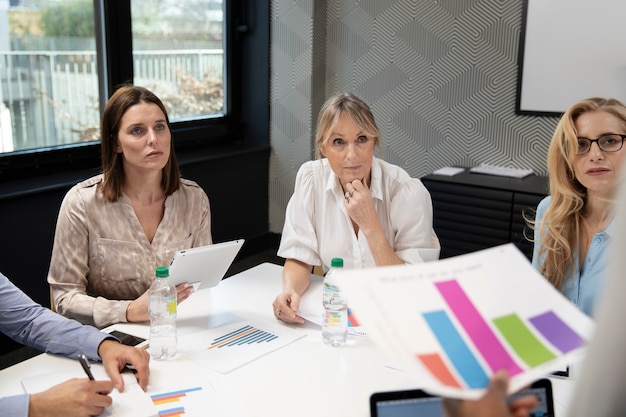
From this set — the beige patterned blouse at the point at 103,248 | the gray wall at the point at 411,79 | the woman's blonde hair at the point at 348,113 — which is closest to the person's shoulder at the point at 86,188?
the beige patterned blouse at the point at 103,248

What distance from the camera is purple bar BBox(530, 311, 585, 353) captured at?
2.36 feet

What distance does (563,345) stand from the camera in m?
0.72

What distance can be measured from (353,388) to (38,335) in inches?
35.2

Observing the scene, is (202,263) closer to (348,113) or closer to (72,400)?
(72,400)

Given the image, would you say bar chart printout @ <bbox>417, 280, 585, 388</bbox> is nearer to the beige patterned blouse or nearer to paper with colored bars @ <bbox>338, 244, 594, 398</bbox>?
paper with colored bars @ <bbox>338, 244, 594, 398</bbox>

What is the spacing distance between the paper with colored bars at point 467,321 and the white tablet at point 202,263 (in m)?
1.12

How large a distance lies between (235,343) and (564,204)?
1.15m

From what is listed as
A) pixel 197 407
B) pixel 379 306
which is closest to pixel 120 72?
pixel 197 407

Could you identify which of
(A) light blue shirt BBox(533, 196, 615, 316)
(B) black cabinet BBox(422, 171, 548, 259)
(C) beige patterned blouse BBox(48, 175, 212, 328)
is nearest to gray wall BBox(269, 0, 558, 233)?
(B) black cabinet BBox(422, 171, 548, 259)

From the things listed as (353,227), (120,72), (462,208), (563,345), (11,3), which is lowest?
(462,208)

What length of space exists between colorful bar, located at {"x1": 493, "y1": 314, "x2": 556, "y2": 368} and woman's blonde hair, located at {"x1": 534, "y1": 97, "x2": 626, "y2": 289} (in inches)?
53.2

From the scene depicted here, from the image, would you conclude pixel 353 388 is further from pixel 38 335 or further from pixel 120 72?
pixel 120 72

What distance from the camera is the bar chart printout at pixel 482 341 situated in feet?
2.15

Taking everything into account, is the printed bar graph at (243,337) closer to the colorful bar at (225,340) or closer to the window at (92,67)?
the colorful bar at (225,340)
